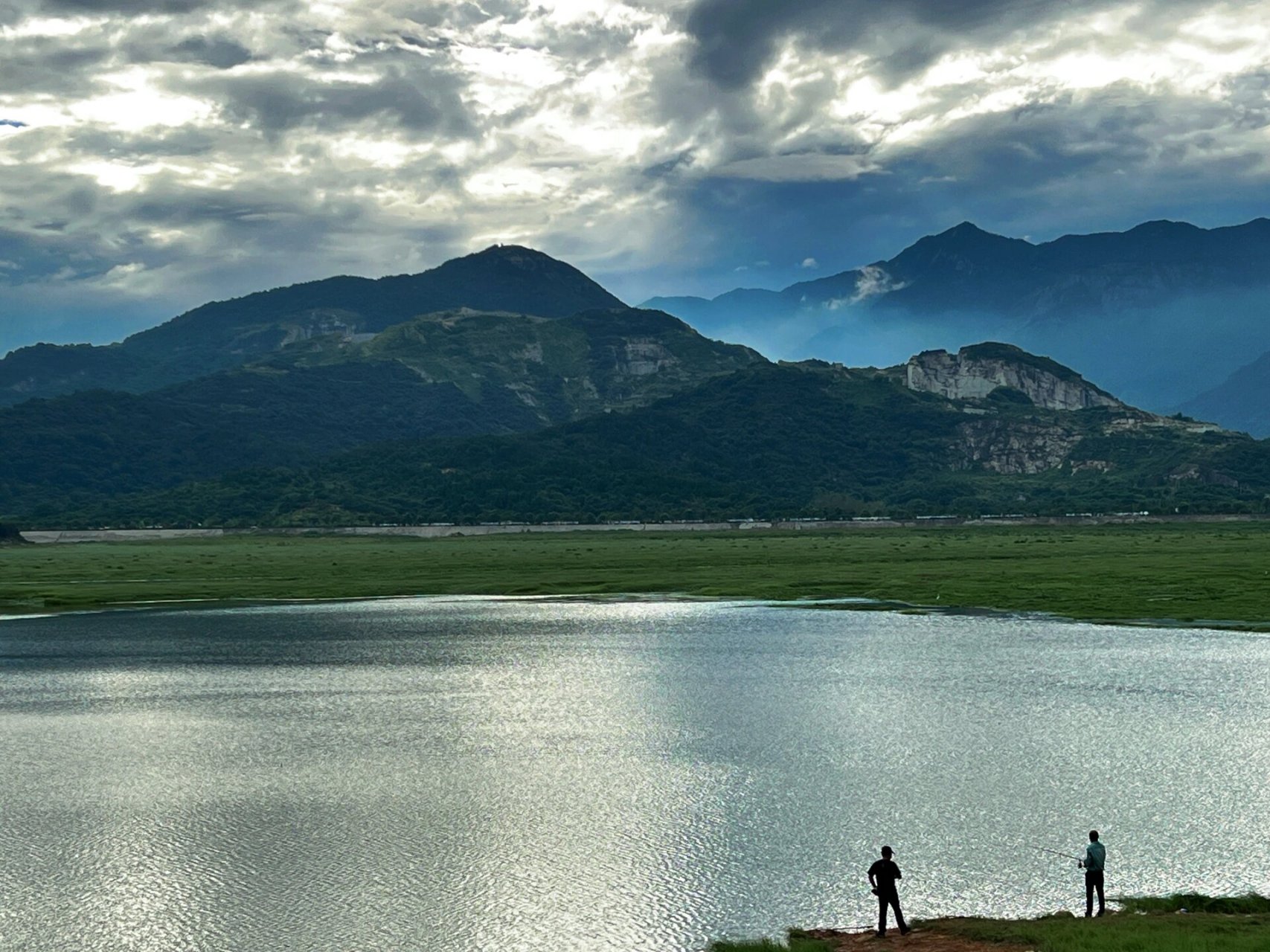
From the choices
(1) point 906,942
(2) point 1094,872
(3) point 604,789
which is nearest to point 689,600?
(3) point 604,789

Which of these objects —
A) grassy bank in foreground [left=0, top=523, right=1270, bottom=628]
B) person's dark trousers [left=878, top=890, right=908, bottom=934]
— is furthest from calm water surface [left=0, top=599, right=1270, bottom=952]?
grassy bank in foreground [left=0, top=523, right=1270, bottom=628]

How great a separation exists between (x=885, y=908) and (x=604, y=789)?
1940cm

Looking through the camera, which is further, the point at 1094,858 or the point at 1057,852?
the point at 1057,852

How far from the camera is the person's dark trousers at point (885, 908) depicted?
34250mm

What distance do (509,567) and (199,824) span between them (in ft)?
491

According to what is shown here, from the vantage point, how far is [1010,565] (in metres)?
174

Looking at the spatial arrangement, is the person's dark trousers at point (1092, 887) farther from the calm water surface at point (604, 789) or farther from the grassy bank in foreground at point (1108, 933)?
the calm water surface at point (604, 789)

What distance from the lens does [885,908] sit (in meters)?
34.5

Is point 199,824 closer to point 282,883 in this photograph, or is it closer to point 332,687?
point 282,883

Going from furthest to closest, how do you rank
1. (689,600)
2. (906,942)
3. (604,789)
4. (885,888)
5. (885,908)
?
(689,600) → (604,789) → (885,888) → (885,908) → (906,942)

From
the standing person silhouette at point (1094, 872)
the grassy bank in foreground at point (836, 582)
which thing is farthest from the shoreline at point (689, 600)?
the standing person silhouette at point (1094, 872)

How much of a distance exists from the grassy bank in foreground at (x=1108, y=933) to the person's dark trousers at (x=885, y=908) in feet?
0.98

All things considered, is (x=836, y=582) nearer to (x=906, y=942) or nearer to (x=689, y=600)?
(x=689, y=600)

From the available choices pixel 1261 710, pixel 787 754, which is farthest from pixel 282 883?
pixel 1261 710
